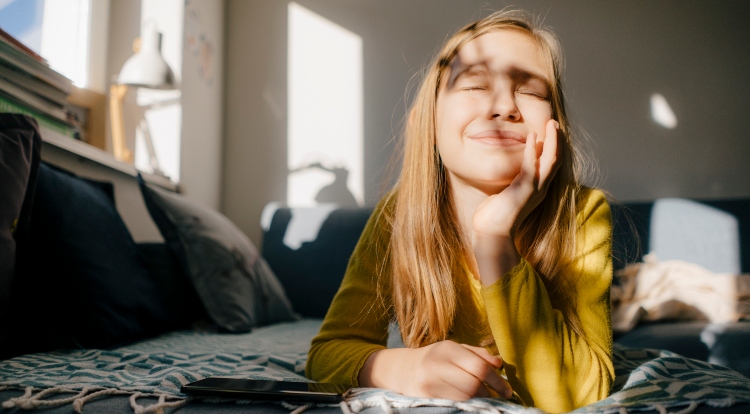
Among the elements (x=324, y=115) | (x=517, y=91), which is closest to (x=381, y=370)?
(x=517, y=91)

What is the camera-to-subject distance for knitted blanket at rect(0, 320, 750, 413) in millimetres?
491

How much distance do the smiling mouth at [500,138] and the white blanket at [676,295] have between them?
1.03 m

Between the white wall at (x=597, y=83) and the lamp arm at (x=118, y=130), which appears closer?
the lamp arm at (x=118, y=130)

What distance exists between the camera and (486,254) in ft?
2.02

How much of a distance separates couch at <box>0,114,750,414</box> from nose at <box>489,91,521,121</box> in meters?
0.38

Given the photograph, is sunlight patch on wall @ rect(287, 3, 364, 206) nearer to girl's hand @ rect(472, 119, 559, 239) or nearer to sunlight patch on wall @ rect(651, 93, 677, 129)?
sunlight patch on wall @ rect(651, 93, 677, 129)

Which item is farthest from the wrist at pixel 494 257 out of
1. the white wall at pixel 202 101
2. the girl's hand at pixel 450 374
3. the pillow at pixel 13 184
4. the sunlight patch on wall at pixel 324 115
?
the sunlight patch on wall at pixel 324 115

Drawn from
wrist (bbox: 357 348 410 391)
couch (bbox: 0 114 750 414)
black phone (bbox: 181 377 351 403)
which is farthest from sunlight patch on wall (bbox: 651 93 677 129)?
black phone (bbox: 181 377 351 403)

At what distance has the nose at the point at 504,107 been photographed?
2.34 ft

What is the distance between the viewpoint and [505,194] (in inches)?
25.6

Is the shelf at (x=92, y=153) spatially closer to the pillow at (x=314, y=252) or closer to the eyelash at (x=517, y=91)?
the pillow at (x=314, y=252)

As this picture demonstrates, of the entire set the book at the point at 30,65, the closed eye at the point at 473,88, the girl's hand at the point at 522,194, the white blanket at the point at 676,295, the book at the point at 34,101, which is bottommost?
the white blanket at the point at 676,295

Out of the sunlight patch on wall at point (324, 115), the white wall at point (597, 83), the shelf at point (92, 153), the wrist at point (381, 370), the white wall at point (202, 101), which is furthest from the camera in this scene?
the sunlight patch on wall at point (324, 115)

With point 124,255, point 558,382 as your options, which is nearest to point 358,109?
point 124,255
